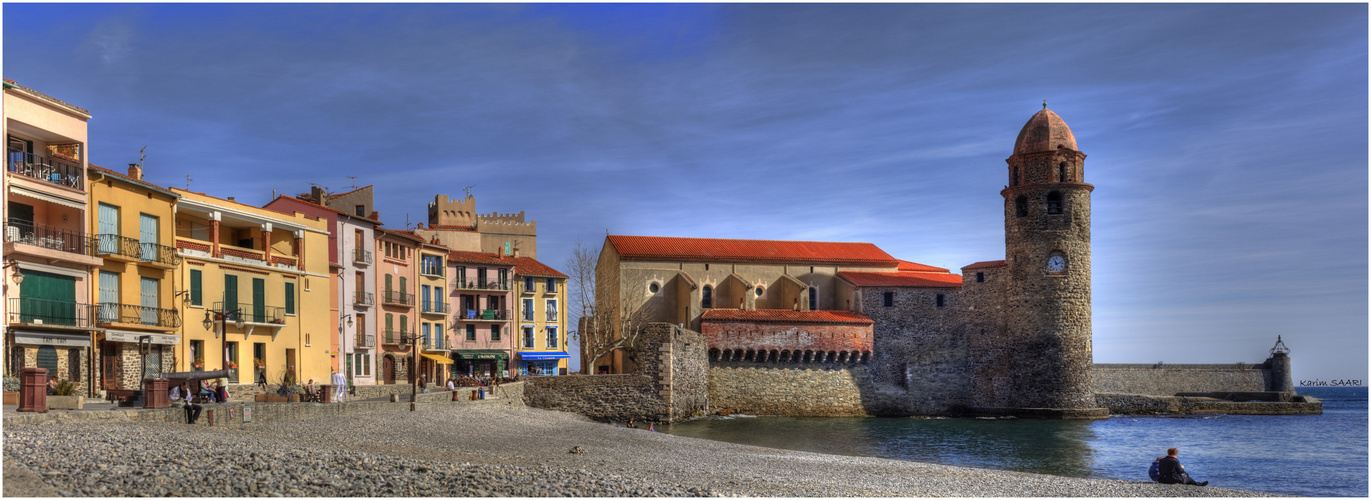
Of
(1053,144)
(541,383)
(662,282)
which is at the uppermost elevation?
(1053,144)

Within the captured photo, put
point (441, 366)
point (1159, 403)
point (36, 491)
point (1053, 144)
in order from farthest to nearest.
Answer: point (1159, 403) → point (1053, 144) → point (441, 366) → point (36, 491)

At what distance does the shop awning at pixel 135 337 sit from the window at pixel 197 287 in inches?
65.9

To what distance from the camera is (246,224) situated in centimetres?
3662

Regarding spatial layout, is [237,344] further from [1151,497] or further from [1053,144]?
[1053,144]

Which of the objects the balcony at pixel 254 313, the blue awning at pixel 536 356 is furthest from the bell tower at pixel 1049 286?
the balcony at pixel 254 313

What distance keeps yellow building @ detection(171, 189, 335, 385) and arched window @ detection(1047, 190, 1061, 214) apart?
37643 millimetres

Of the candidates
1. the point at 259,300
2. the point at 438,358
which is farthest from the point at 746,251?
the point at 259,300

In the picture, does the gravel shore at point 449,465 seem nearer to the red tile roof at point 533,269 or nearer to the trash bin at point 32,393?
the trash bin at point 32,393

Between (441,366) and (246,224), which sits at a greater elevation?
(246,224)

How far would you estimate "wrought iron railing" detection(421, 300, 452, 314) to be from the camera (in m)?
51.6

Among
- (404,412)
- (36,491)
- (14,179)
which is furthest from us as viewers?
(404,412)

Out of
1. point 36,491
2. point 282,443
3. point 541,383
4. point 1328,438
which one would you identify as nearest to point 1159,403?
point 1328,438

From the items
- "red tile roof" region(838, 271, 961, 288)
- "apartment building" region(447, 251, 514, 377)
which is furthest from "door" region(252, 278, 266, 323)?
"red tile roof" region(838, 271, 961, 288)

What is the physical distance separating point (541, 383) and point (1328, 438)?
35576mm
